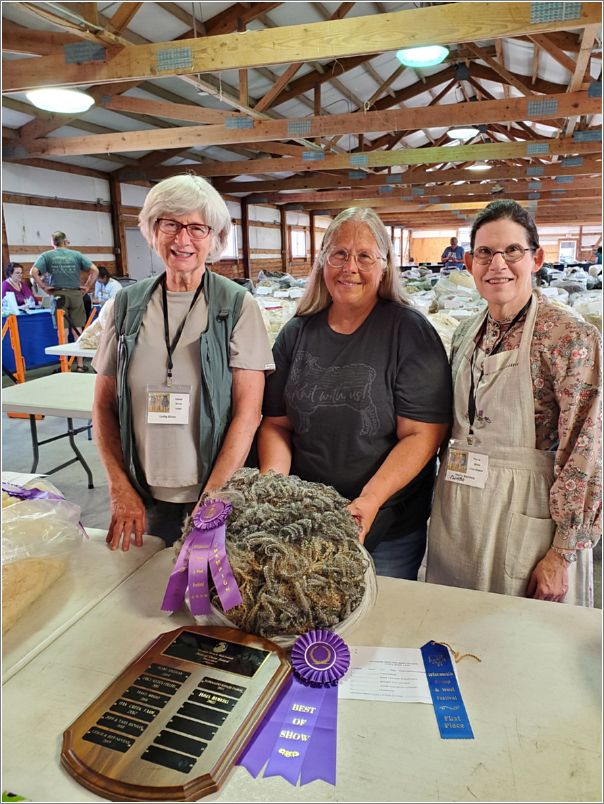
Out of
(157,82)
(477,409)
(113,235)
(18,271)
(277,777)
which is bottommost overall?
(277,777)

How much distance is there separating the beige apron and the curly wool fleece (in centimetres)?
50

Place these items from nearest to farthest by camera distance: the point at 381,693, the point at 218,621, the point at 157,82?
the point at 381,693 < the point at 218,621 < the point at 157,82

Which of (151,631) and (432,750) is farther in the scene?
(151,631)

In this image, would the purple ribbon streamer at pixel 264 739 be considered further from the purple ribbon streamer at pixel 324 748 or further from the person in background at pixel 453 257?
the person in background at pixel 453 257

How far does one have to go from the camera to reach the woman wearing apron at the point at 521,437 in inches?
48.7

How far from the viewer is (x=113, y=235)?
Answer: 9789mm

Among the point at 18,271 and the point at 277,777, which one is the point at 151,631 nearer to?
the point at 277,777

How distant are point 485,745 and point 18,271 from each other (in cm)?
764

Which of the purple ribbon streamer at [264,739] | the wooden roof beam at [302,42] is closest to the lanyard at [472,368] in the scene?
the purple ribbon streamer at [264,739]

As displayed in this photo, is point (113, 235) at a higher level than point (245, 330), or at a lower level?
higher

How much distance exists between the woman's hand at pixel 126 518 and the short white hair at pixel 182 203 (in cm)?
67

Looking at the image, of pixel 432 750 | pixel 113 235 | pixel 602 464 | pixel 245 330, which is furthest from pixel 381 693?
pixel 113 235

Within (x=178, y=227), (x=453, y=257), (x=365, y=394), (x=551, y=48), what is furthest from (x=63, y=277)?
(x=453, y=257)

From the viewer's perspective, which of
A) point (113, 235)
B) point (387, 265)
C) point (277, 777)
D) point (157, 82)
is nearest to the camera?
point (277, 777)
